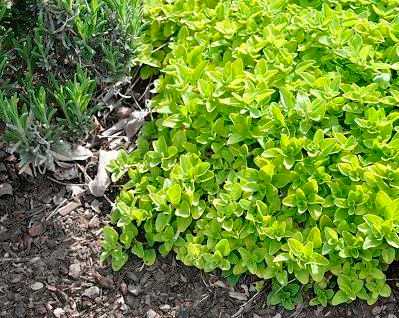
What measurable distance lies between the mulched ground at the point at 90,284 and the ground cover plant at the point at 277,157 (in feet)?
0.21

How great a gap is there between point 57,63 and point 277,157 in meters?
1.00

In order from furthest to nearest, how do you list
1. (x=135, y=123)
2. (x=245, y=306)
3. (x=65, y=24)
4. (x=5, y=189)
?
(x=135, y=123)
(x=5, y=189)
(x=65, y=24)
(x=245, y=306)

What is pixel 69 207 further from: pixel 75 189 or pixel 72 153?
pixel 72 153

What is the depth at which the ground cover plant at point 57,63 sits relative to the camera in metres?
2.85

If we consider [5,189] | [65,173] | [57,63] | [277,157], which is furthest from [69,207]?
[277,157]

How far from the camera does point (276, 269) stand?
2.69 meters

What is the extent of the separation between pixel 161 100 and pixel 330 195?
0.83 meters

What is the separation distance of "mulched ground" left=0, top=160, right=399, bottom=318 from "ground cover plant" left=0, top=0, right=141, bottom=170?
0.89 ft

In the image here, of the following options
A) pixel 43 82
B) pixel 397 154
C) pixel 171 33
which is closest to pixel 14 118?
pixel 43 82

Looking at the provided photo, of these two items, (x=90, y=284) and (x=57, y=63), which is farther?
(x=57, y=63)

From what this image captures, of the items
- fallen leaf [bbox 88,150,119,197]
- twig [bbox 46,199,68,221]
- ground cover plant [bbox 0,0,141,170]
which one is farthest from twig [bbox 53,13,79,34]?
twig [bbox 46,199,68,221]

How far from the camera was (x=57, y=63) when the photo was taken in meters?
3.08

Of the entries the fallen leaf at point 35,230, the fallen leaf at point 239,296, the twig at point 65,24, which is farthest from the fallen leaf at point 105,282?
the twig at point 65,24

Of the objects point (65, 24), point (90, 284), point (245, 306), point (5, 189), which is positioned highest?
point (65, 24)
